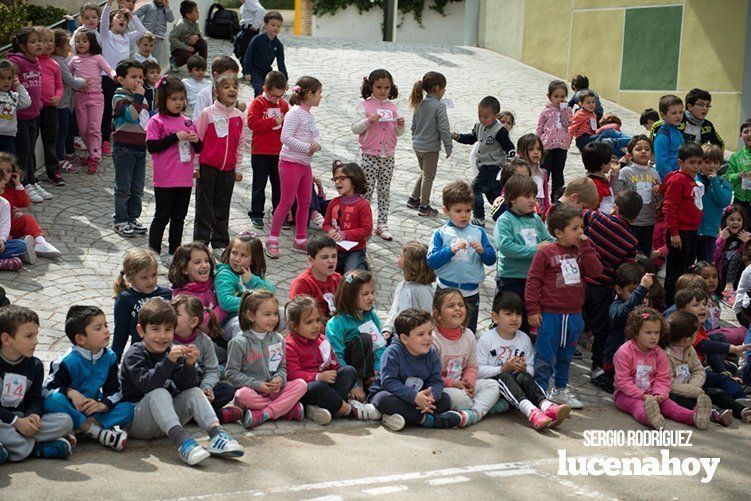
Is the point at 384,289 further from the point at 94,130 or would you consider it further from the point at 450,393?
the point at 94,130

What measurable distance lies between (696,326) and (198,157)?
4.99 metres

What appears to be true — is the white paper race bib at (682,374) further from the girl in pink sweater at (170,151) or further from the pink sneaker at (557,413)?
the girl in pink sweater at (170,151)

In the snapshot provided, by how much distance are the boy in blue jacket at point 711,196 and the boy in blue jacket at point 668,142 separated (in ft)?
1.84

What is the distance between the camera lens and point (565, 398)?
25.8 ft

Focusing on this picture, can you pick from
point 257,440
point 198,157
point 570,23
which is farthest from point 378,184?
point 570,23

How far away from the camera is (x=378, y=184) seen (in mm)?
11148

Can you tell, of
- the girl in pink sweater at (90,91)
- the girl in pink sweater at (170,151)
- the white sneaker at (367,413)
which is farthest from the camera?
the girl in pink sweater at (90,91)

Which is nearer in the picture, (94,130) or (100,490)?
(100,490)

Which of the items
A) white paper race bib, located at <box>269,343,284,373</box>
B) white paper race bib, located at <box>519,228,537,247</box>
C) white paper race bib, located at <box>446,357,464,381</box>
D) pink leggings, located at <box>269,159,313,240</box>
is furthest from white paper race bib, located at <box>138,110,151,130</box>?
white paper race bib, located at <box>446,357,464,381</box>

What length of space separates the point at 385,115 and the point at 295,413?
187 inches

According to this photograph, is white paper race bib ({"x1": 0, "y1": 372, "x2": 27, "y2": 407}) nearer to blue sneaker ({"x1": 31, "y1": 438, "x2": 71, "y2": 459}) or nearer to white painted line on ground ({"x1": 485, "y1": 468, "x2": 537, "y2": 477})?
blue sneaker ({"x1": 31, "y1": 438, "x2": 71, "y2": 459})

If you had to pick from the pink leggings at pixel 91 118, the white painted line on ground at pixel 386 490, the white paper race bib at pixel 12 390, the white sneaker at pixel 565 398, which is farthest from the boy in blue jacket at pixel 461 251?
the pink leggings at pixel 91 118

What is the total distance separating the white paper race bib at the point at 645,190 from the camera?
1003 centimetres

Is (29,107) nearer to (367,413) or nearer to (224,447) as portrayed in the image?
(367,413)
